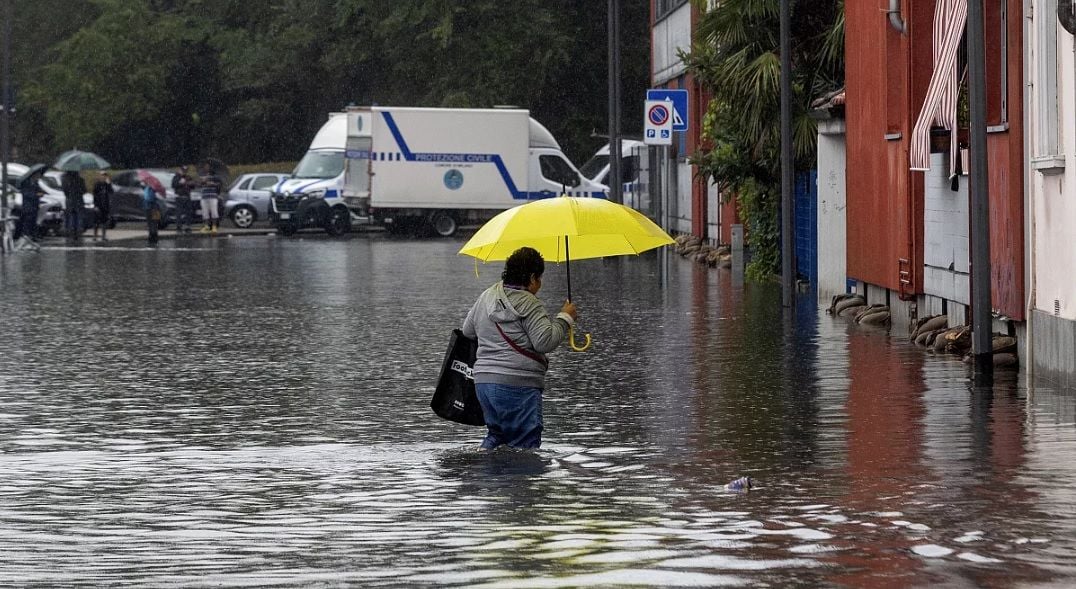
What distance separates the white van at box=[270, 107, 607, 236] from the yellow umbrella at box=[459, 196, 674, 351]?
122 feet

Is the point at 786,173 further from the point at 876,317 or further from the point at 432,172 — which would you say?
the point at 432,172

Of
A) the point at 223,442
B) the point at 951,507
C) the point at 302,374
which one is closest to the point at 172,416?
the point at 223,442

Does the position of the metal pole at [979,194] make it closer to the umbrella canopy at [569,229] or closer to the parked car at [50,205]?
the umbrella canopy at [569,229]

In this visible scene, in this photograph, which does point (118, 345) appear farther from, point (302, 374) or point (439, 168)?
point (439, 168)

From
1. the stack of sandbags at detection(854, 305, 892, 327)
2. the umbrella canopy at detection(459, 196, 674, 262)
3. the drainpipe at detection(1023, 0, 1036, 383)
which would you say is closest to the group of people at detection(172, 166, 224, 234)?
the stack of sandbags at detection(854, 305, 892, 327)

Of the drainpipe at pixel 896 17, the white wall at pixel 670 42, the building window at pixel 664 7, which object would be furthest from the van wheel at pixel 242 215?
the drainpipe at pixel 896 17

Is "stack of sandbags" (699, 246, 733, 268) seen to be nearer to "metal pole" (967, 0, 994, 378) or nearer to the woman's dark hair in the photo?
"metal pole" (967, 0, 994, 378)

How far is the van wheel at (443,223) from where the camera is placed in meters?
49.5

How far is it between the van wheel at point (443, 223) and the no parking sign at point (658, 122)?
20.6m

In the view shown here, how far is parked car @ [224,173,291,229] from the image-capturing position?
56000 millimetres

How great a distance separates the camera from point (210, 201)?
170 ft

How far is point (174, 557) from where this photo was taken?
762 centimetres

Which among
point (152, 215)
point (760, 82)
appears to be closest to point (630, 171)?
point (760, 82)

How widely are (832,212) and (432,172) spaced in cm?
2571
